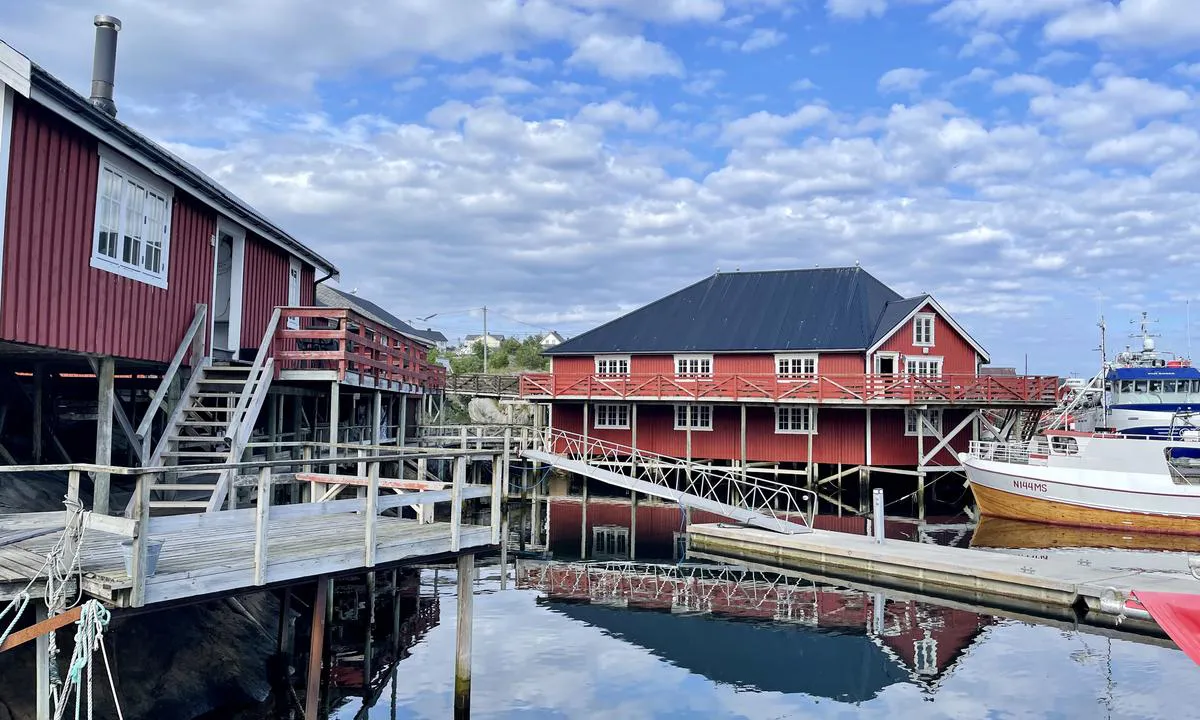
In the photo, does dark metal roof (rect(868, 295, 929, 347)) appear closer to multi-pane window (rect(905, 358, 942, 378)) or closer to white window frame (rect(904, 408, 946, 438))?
multi-pane window (rect(905, 358, 942, 378))

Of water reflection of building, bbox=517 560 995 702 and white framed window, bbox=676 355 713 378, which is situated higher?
white framed window, bbox=676 355 713 378

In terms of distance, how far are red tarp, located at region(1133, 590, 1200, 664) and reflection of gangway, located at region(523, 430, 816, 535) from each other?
12.1 m

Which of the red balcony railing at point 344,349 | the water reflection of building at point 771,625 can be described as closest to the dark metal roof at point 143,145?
the red balcony railing at point 344,349

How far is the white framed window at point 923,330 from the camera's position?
31286mm

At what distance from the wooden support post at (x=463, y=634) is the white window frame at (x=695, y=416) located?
2217 cm

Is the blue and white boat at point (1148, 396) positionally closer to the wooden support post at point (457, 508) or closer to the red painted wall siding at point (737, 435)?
the red painted wall siding at point (737, 435)

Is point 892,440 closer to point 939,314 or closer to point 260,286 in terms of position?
point 939,314

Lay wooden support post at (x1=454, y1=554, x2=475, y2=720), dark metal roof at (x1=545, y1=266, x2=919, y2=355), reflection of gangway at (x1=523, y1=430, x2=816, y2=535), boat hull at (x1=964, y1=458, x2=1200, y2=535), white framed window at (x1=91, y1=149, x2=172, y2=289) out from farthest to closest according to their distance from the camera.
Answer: dark metal roof at (x1=545, y1=266, x2=919, y2=355)
boat hull at (x1=964, y1=458, x2=1200, y2=535)
reflection of gangway at (x1=523, y1=430, x2=816, y2=535)
white framed window at (x1=91, y1=149, x2=172, y2=289)
wooden support post at (x1=454, y1=554, x2=475, y2=720)

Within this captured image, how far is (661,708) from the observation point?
11445 mm

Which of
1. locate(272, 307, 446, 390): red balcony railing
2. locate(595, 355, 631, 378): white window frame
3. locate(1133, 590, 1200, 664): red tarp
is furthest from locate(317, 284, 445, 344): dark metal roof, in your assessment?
locate(1133, 590, 1200, 664): red tarp

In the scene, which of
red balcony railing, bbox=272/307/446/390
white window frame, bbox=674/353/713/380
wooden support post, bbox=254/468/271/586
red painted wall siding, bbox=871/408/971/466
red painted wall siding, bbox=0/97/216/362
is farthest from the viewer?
white window frame, bbox=674/353/713/380

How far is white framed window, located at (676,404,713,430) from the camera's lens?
32.2 m

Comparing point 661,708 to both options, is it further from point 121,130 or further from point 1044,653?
point 121,130

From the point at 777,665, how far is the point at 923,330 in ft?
69.6
